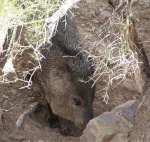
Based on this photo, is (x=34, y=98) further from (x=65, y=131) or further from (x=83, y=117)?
(x=83, y=117)

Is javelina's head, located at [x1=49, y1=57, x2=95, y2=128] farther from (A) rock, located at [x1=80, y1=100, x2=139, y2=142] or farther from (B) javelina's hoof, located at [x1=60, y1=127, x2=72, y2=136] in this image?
(A) rock, located at [x1=80, y1=100, x2=139, y2=142]

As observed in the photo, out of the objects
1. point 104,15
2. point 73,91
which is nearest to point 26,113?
point 73,91

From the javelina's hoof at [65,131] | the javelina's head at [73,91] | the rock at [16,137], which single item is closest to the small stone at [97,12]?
the javelina's head at [73,91]

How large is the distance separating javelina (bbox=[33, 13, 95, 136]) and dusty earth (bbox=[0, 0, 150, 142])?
28 centimetres

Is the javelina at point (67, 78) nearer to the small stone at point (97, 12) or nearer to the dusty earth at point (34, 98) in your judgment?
the dusty earth at point (34, 98)

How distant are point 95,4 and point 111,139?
3631 millimetres

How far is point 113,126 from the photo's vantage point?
441 centimetres

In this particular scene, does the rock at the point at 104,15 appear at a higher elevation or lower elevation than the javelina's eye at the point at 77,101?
higher

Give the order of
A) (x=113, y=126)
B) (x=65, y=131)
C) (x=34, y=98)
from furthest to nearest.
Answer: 1. (x=34, y=98)
2. (x=65, y=131)
3. (x=113, y=126)

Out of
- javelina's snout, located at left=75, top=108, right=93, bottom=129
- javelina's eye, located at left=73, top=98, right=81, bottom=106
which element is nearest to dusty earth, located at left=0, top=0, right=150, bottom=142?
javelina's snout, located at left=75, top=108, right=93, bottom=129

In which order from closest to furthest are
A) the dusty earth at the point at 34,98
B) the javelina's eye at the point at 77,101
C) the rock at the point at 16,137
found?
1. the rock at the point at 16,137
2. the dusty earth at the point at 34,98
3. the javelina's eye at the point at 77,101

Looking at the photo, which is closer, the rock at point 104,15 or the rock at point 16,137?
the rock at point 16,137

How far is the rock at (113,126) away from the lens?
4352mm

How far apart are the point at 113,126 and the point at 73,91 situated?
4.21 ft
